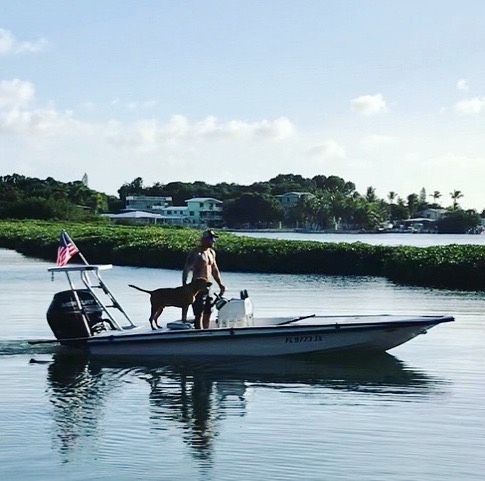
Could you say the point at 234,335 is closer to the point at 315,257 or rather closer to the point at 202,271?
the point at 202,271

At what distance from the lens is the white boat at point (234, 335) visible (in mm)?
19641

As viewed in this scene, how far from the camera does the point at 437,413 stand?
15672 mm

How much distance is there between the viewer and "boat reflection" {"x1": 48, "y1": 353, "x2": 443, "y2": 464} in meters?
15.1

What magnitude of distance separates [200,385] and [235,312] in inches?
91.7

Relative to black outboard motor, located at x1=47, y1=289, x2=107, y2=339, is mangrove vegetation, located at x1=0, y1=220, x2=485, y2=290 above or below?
above

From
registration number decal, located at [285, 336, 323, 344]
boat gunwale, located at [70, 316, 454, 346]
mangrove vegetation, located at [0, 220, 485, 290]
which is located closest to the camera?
boat gunwale, located at [70, 316, 454, 346]

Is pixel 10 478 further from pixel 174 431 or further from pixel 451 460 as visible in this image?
pixel 451 460

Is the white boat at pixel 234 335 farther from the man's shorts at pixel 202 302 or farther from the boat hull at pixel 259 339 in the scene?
the man's shorts at pixel 202 302

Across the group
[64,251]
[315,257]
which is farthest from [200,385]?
[315,257]

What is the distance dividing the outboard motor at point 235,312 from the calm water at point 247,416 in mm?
808

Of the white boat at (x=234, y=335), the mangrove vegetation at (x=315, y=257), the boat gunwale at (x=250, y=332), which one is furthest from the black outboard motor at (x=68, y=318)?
the mangrove vegetation at (x=315, y=257)

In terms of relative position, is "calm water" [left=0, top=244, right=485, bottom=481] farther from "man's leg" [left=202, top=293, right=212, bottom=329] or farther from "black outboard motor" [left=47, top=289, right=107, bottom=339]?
"man's leg" [left=202, top=293, right=212, bottom=329]

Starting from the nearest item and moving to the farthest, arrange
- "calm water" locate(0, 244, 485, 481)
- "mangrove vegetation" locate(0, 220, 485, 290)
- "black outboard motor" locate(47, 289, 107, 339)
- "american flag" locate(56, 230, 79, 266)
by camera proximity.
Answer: "calm water" locate(0, 244, 485, 481)
"black outboard motor" locate(47, 289, 107, 339)
"american flag" locate(56, 230, 79, 266)
"mangrove vegetation" locate(0, 220, 485, 290)

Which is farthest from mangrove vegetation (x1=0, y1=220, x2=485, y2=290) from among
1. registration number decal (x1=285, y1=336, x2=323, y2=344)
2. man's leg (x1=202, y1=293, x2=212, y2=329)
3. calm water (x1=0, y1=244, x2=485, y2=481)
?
man's leg (x1=202, y1=293, x2=212, y2=329)
